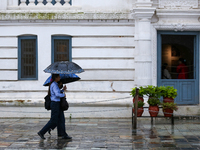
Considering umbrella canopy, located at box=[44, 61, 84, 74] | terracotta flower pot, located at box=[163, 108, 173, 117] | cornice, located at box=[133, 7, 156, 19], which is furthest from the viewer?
cornice, located at box=[133, 7, 156, 19]

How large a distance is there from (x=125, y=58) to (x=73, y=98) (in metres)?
2.49

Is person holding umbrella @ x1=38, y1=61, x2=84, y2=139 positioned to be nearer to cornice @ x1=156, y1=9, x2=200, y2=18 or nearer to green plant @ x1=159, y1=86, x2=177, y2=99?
green plant @ x1=159, y1=86, x2=177, y2=99

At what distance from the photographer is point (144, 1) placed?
47.1 ft

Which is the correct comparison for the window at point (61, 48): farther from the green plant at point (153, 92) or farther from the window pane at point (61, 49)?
the green plant at point (153, 92)

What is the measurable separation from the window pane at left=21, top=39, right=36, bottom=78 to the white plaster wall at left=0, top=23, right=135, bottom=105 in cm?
29

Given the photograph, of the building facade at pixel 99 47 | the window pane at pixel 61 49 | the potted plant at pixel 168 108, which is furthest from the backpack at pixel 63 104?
the window pane at pixel 61 49

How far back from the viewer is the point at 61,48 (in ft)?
49.2

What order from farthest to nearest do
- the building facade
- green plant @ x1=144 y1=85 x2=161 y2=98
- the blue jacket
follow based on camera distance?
the building facade → green plant @ x1=144 y1=85 x2=161 y2=98 → the blue jacket

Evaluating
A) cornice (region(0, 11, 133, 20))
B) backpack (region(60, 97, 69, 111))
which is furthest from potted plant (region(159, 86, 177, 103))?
backpack (region(60, 97, 69, 111))

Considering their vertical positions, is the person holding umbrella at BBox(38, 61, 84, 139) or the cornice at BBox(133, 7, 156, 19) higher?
the cornice at BBox(133, 7, 156, 19)

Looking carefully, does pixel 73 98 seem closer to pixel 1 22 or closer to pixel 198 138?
pixel 1 22

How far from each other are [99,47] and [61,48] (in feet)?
4.85

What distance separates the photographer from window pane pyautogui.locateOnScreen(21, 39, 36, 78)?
15055mm

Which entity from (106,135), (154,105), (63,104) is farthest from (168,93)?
(63,104)
